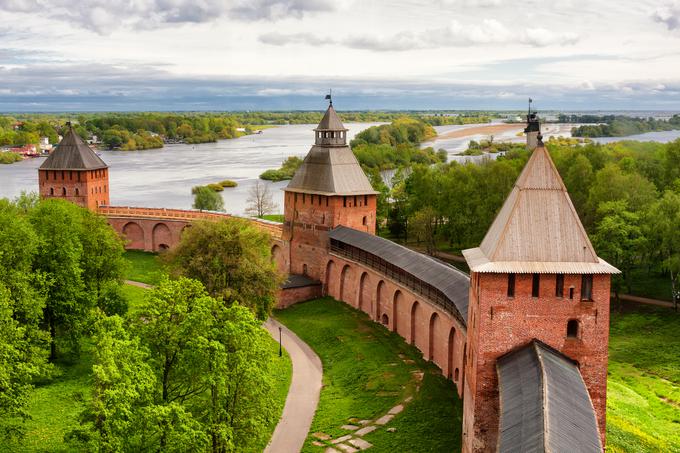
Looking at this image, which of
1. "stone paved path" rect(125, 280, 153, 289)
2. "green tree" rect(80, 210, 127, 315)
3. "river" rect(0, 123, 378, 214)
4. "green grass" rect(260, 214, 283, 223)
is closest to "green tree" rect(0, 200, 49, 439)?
"green tree" rect(80, 210, 127, 315)

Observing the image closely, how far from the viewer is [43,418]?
23312 millimetres

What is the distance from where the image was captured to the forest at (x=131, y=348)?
632 inches

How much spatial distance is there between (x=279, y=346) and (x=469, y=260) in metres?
14.6

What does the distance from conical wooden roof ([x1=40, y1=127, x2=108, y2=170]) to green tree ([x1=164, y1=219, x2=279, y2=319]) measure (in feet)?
76.0

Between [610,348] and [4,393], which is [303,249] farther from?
[4,393]

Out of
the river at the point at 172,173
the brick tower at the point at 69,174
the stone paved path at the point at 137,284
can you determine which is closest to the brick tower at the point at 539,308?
the stone paved path at the point at 137,284

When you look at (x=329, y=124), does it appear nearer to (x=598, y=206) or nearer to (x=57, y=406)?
(x=598, y=206)

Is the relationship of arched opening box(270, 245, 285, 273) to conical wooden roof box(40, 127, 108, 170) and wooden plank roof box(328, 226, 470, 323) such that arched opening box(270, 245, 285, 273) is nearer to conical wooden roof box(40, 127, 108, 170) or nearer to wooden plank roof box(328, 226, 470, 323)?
wooden plank roof box(328, 226, 470, 323)

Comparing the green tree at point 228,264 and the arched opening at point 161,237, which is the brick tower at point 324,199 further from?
the arched opening at point 161,237

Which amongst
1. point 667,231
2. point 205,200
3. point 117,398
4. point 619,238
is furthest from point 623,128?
point 117,398

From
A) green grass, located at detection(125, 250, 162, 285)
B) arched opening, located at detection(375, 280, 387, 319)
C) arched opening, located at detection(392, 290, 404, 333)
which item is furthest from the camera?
green grass, located at detection(125, 250, 162, 285)

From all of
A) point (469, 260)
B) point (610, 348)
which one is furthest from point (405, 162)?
point (469, 260)

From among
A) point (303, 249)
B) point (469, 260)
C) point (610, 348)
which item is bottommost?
point (610, 348)

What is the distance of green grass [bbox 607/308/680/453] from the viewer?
21.0 metres
